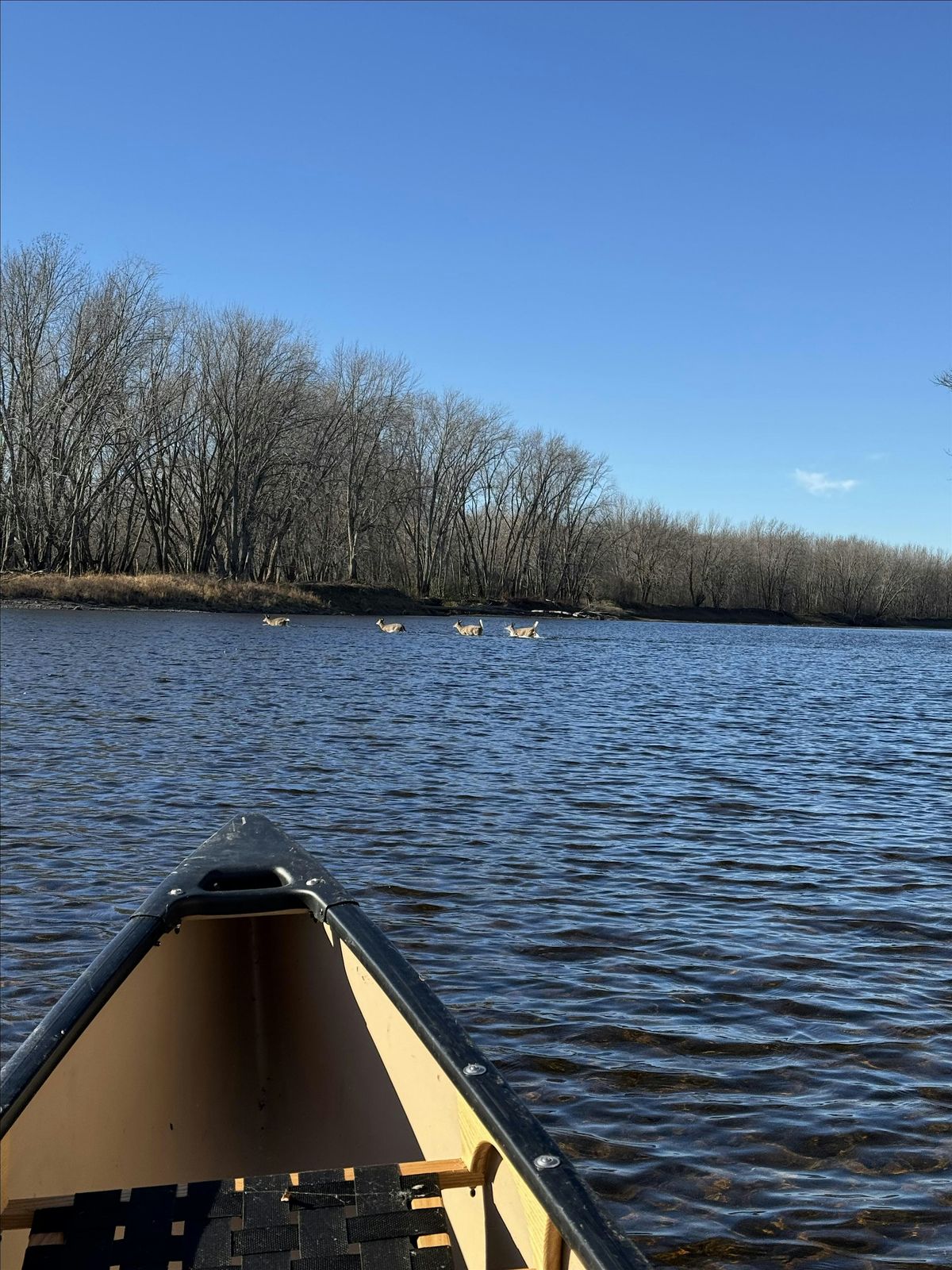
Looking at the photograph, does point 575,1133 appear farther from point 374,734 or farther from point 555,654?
point 555,654

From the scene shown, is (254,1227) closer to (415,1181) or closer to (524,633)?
(415,1181)

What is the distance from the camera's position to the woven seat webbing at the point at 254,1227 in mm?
2504

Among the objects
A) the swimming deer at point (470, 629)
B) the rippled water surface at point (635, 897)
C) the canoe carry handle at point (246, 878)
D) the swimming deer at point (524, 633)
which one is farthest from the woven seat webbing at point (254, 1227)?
the swimming deer at point (524, 633)

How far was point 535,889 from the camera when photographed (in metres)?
7.59

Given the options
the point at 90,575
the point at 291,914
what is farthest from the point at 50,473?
the point at 291,914

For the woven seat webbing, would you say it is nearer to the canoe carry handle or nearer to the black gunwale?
the black gunwale

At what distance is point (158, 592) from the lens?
5084 centimetres

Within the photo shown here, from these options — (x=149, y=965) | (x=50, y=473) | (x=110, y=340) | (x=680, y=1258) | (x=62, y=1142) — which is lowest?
(x=680, y=1258)

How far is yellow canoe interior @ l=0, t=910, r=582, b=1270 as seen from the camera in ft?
8.91

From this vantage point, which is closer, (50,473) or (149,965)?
(149,965)

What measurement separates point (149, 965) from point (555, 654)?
35.4 meters

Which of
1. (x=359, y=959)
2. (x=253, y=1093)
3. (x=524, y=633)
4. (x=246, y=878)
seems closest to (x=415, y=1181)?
(x=359, y=959)

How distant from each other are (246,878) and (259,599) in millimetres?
52909

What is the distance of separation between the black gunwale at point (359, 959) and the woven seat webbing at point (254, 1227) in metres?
0.30
